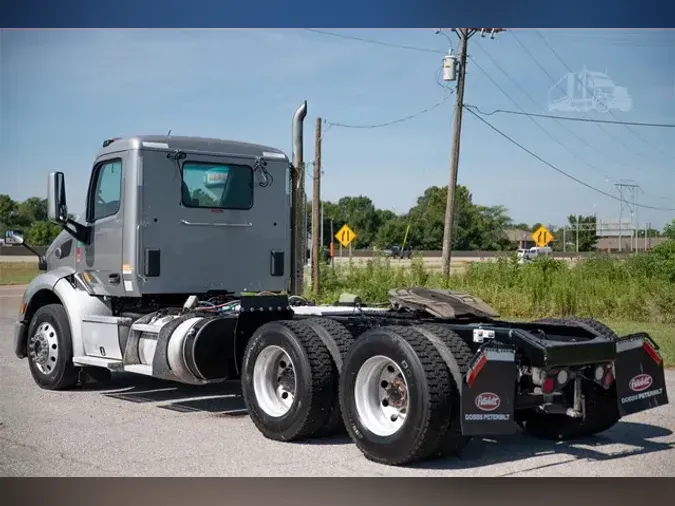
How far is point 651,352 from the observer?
24.9 ft

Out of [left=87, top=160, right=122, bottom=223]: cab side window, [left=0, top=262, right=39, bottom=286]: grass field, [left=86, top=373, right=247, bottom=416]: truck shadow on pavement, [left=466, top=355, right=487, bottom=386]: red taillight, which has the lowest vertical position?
[left=86, top=373, right=247, bottom=416]: truck shadow on pavement

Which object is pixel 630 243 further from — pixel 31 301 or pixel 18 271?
pixel 31 301

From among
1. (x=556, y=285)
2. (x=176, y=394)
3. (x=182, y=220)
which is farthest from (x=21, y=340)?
(x=556, y=285)

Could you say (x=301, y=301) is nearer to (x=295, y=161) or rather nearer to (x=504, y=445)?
(x=295, y=161)

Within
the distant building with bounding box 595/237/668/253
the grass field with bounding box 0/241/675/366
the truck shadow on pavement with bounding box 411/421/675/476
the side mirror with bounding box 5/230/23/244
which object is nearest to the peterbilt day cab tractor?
the truck shadow on pavement with bounding box 411/421/675/476

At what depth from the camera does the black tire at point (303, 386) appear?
25.2 ft

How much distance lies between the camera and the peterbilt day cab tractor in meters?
6.90

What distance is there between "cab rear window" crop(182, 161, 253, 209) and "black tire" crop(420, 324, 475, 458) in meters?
3.89

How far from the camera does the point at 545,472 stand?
702 centimetres

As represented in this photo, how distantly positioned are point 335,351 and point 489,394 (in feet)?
5.06

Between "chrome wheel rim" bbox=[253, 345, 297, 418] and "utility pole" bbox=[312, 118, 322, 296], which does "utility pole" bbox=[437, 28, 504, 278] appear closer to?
"utility pole" bbox=[312, 118, 322, 296]
